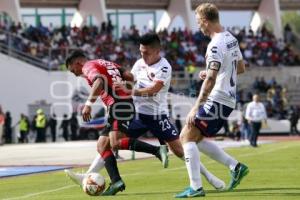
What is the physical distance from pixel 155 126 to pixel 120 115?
2.27ft

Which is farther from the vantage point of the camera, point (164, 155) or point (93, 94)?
point (164, 155)

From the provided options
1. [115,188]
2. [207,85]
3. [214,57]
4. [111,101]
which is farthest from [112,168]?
[214,57]

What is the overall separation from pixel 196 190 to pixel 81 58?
2.52m

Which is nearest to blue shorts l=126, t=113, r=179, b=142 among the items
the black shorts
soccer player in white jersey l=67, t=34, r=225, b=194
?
soccer player in white jersey l=67, t=34, r=225, b=194

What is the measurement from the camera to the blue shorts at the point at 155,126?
39.7 feet

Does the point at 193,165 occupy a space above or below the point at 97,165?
above

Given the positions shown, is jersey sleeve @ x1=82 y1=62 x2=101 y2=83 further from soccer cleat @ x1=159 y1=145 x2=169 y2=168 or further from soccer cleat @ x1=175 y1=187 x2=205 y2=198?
soccer cleat @ x1=175 y1=187 x2=205 y2=198

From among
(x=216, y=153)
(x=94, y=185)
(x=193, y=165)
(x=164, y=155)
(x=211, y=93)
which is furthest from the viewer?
(x=164, y=155)

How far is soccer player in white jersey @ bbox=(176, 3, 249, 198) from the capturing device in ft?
33.7

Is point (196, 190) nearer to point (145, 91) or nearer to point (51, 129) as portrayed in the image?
point (145, 91)

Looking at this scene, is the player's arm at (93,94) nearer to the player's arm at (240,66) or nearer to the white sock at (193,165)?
the white sock at (193,165)

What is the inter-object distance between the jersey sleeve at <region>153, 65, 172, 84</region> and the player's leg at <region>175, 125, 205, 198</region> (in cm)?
140

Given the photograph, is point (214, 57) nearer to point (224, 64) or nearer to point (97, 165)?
point (224, 64)

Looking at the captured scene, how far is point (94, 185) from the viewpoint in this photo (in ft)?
36.7
